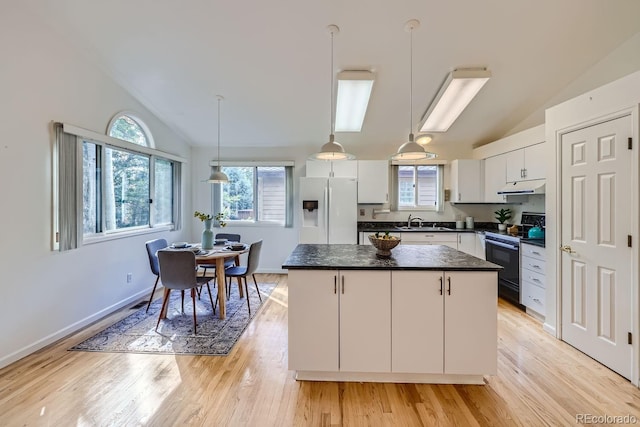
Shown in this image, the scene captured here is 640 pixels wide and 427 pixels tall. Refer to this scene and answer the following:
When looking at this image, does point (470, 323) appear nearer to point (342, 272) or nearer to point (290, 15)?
Result: point (342, 272)

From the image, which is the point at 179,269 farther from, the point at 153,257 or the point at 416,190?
the point at 416,190

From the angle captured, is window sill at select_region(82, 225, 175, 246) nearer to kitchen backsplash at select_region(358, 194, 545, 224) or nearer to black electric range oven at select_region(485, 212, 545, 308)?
kitchen backsplash at select_region(358, 194, 545, 224)

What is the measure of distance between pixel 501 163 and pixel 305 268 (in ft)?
12.2

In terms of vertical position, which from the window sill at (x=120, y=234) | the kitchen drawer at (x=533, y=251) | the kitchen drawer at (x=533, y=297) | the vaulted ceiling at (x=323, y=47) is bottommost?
the kitchen drawer at (x=533, y=297)

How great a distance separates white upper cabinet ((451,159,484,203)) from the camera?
4.71 m

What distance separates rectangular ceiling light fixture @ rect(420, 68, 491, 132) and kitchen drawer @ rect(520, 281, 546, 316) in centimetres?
240

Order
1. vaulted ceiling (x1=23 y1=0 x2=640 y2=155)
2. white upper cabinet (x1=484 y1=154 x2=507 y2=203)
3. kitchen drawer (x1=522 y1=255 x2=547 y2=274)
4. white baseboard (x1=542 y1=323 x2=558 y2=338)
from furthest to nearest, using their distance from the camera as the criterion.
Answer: white upper cabinet (x1=484 y1=154 x2=507 y2=203)
kitchen drawer (x1=522 y1=255 x2=547 y2=274)
white baseboard (x1=542 y1=323 x2=558 y2=338)
vaulted ceiling (x1=23 y1=0 x2=640 y2=155)

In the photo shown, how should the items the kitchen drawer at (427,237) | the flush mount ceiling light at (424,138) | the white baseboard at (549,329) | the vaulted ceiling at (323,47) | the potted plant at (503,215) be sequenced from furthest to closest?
1. the flush mount ceiling light at (424,138)
2. the potted plant at (503,215)
3. the kitchen drawer at (427,237)
4. the white baseboard at (549,329)
5. the vaulted ceiling at (323,47)

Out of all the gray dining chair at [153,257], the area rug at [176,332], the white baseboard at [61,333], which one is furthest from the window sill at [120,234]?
the area rug at [176,332]

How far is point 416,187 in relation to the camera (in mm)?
5176

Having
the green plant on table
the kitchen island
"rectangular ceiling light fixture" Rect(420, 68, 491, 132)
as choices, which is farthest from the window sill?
the green plant on table

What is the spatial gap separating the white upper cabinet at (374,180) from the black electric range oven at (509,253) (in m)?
1.68

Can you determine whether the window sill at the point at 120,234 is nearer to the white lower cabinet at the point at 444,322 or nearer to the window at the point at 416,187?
the white lower cabinet at the point at 444,322

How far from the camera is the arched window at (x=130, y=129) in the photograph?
3593 mm
